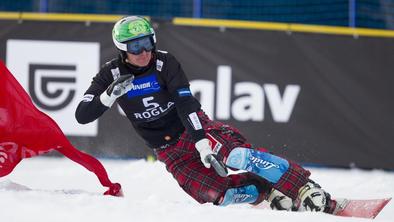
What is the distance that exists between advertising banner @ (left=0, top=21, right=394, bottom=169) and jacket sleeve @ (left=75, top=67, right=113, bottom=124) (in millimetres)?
3226

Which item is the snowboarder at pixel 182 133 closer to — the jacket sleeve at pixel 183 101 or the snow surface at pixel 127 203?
the jacket sleeve at pixel 183 101

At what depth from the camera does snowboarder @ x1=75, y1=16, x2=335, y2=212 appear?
16.8ft

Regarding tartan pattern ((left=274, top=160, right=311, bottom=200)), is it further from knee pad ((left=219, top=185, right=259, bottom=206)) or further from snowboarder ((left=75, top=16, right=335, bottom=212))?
knee pad ((left=219, top=185, right=259, bottom=206))

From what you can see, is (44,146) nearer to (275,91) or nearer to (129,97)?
(129,97)

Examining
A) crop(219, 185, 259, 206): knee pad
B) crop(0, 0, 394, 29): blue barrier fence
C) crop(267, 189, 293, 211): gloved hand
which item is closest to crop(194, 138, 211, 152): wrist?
crop(219, 185, 259, 206): knee pad

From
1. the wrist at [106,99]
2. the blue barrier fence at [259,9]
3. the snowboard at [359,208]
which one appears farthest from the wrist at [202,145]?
the blue barrier fence at [259,9]

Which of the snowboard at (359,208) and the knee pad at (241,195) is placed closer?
the snowboard at (359,208)

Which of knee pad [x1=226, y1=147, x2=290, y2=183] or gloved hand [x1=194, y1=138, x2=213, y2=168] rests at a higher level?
gloved hand [x1=194, y1=138, x2=213, y2=168]

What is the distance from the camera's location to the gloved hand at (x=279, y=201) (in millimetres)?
5426

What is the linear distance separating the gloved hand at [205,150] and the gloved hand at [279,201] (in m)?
0.80

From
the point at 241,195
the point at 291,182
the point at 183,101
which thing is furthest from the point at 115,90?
the point at 291,182

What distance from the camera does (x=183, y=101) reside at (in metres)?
5.20

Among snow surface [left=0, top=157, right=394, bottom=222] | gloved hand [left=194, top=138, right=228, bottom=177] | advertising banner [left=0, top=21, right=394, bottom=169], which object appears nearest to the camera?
snow surface [left=0, top=157, right=394, bottom=222]

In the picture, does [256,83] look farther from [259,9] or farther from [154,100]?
[154,100]
